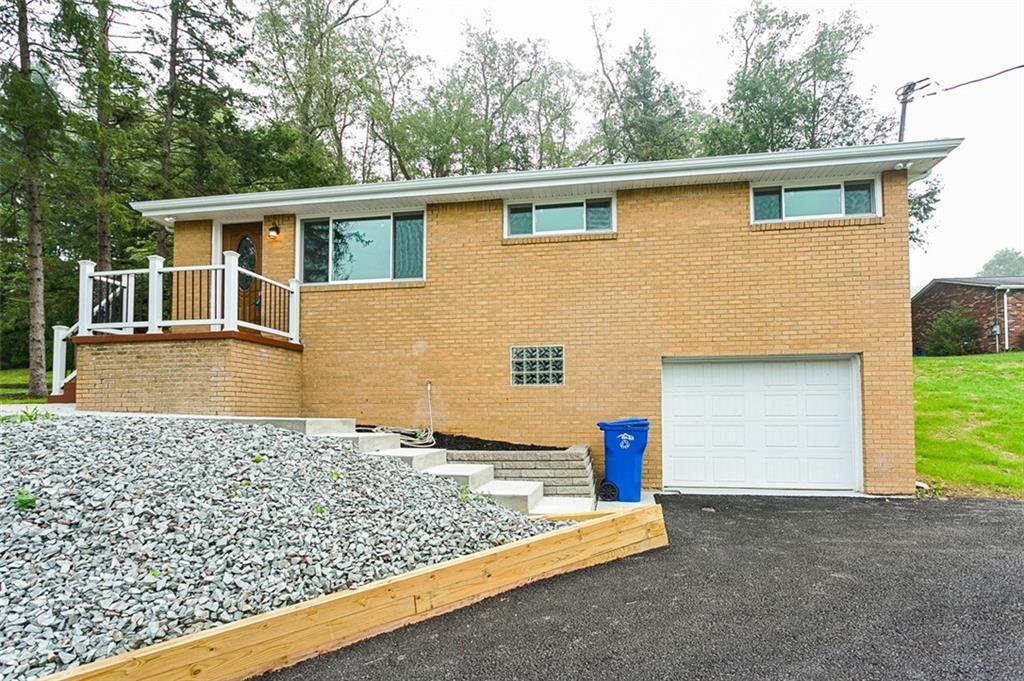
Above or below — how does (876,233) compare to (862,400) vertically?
above

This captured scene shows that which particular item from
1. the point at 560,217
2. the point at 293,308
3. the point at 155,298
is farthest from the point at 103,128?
the point at 560,217

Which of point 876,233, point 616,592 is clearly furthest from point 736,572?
point 876,233

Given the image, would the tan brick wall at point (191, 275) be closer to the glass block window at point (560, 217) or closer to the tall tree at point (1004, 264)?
the glass block window at point (560, 217)

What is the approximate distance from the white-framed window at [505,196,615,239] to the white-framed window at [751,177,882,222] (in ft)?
6.65

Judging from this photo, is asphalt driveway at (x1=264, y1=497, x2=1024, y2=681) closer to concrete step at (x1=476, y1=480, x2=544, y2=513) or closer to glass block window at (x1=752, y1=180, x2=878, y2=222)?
concrete step at (x1=476, y1=480, x2=544, y2=513)

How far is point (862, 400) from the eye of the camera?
6.99 m

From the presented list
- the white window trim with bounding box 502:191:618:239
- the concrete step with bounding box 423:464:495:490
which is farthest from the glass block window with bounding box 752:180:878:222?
the concrete step with bounding box 423:464:495:490

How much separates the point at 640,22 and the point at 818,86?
245 inches

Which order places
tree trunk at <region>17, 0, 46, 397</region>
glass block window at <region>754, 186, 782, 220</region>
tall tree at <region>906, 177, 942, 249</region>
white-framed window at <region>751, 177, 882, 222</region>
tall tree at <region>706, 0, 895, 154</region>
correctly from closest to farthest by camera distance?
white-framed window at <region>751, 177, 882, 222</region> < glass block window at <region>754, 186, 782, 220</region> < tree trunk at <region>17, 0, 46, 397</region> < tall tree at <region>906, 177, 942, 249</region> < tall tree at <region>706, 0, 895, 154</region>

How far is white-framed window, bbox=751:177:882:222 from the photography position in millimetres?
7164

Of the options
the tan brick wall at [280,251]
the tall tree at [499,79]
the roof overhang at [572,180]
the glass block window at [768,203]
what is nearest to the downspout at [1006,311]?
the roof overhang at [572,180]

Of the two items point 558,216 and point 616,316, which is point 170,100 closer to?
point 558,216

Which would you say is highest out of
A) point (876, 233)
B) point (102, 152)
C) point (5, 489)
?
point (102, 152)

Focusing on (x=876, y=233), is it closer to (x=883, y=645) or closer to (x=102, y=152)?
(x=883, y=645)
